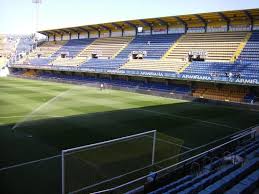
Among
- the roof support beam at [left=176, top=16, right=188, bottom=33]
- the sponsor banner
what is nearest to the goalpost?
the sponsor banner

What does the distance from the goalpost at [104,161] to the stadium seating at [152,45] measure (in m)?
33.6

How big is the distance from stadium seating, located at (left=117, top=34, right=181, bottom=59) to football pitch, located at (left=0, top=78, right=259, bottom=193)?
1973 centimetres

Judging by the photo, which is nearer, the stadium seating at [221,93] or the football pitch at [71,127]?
the football pitch at [71,127]

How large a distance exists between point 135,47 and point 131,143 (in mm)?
39280

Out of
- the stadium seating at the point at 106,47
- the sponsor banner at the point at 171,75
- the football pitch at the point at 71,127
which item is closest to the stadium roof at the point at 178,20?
the stadium seating at the point at 106,47

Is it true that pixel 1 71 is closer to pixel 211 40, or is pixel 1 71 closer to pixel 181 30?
pixel 181 30

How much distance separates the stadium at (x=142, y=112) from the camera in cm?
881

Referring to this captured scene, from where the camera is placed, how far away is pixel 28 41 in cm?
7712

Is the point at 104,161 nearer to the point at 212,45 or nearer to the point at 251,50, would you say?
the point at 251,50

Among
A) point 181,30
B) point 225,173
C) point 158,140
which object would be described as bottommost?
point 158,140

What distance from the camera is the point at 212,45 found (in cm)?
3975

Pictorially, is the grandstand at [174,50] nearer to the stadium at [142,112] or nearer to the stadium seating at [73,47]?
the stadium seating at [73,47]

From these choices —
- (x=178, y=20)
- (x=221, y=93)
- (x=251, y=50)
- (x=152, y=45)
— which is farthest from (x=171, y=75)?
(x=152, y=45)

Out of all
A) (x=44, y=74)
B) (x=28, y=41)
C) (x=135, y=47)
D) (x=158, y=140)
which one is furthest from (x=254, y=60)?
(x=28, y=41)
